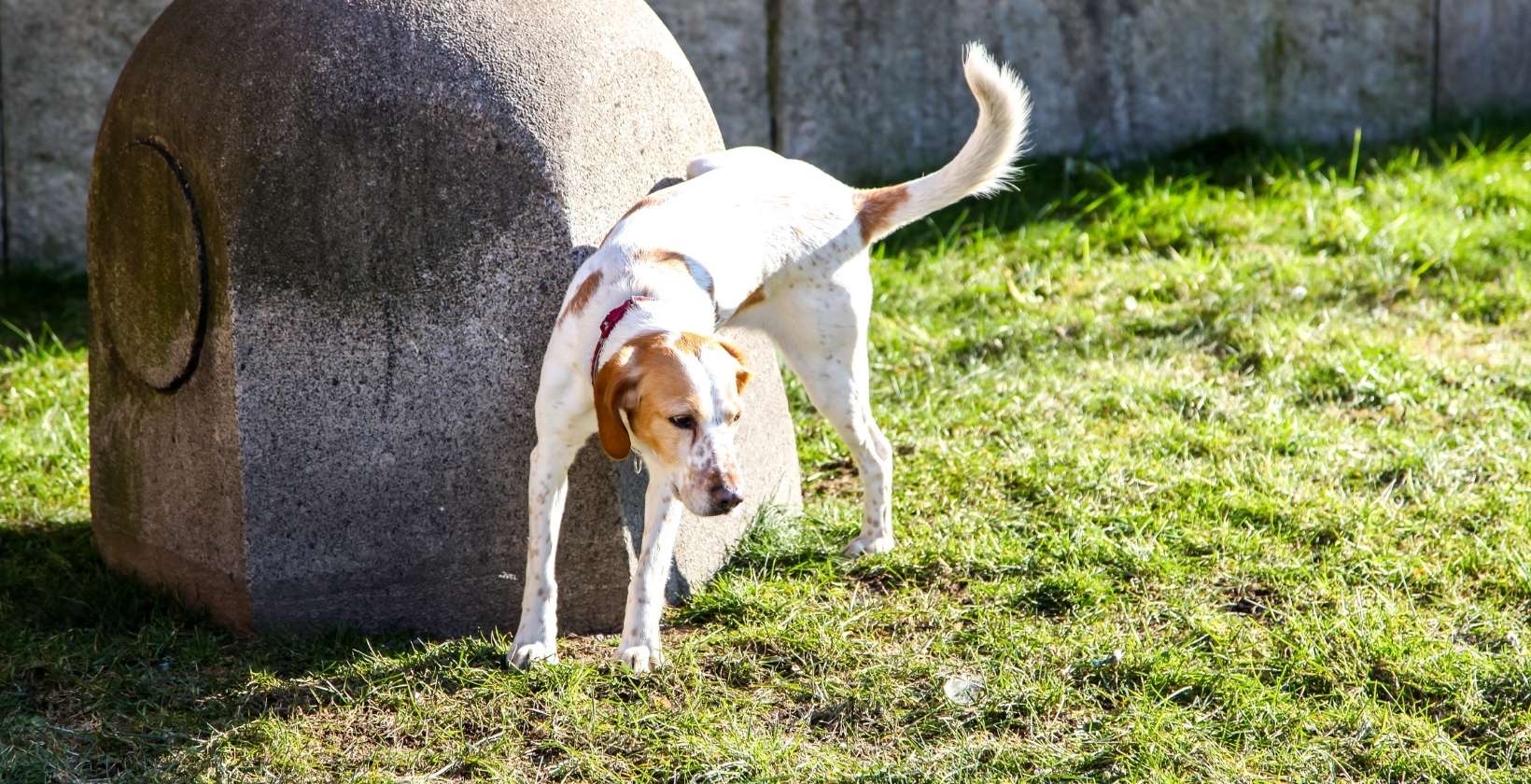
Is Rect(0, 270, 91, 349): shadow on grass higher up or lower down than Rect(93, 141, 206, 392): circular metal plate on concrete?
lower down

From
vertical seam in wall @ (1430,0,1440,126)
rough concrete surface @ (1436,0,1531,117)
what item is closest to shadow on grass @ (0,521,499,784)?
vertical seam in wall @ (1430,0,1440,126)

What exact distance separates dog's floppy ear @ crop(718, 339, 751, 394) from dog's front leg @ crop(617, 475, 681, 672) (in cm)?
34

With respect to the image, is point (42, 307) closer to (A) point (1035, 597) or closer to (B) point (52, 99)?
(B) point (52, 99)

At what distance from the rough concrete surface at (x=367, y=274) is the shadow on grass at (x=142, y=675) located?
0.11 meters

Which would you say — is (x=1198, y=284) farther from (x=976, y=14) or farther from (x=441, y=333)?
(x=441, y=333)

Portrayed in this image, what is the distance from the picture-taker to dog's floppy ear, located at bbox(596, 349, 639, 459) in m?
3.17

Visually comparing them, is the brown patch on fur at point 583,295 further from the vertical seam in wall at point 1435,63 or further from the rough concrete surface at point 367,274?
the vertical seam in wall at point 1435,63

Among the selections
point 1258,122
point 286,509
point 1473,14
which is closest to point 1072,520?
point 286,509

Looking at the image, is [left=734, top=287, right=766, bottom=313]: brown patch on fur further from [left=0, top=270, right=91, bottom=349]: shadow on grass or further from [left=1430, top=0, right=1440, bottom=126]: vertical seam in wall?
[left=1430, top=0, right=1440, bottom=126]: vertical seam in wall

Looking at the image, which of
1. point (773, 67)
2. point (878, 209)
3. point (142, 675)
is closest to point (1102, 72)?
point (773, 67)

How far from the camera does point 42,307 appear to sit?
6.28 m

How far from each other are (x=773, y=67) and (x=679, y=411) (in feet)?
14.2

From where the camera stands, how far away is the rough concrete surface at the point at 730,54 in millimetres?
7027

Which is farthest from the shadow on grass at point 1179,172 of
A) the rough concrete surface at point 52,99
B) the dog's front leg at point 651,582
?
the dog's front leg at point 651,582
